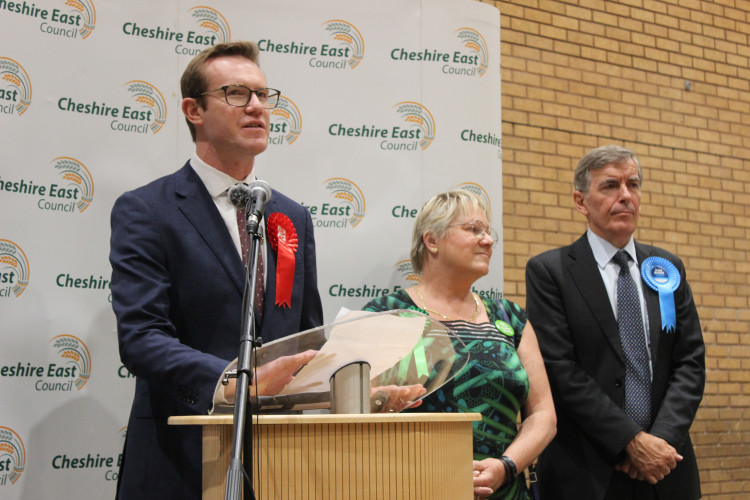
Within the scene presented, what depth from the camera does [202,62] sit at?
104 inches

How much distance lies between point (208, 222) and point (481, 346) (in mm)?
1209

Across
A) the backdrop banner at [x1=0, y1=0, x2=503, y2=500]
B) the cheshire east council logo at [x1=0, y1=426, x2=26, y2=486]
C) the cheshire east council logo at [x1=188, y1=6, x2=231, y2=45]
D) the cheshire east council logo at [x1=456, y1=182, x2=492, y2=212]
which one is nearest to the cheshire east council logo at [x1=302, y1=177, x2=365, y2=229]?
the backdrop banner at [x1=0, y1=0, x2=503, y2=500]

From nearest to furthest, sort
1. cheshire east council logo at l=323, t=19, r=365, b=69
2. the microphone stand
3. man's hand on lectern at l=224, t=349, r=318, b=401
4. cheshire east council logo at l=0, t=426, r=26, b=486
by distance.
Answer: the microphone stand, man's hand on lectern at l=224, t=349, r=318, b=401, cheshire east council logo at l=0, t=426, r=26, b=486, cheshire east council logo at l=323, t=19, r=365, b=69

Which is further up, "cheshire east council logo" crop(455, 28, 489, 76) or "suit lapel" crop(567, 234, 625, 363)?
"cheshire east council logo" crop(455, 28, 489, 76)

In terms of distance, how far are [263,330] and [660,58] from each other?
4638mm

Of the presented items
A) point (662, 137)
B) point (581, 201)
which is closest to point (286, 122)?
point (581, 201)

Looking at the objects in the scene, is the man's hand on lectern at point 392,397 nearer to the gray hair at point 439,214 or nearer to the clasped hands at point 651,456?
the gray hair at point 439,214

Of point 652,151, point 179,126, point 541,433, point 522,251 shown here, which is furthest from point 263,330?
point 652,151

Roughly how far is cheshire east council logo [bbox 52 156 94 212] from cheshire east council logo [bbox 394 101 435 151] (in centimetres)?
147

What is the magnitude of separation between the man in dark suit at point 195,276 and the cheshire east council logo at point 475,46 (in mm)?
1643

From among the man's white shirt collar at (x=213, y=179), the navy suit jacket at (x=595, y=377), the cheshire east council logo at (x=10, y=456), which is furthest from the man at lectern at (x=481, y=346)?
the cheshire east council logo at (x=10, y=456)

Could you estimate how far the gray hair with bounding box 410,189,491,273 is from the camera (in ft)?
10.9

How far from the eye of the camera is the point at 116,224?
2.39 meters

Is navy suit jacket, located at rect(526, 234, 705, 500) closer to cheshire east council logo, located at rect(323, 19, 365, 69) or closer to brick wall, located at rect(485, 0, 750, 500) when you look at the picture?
cheshire east council logo, located at rect(323, 19, 365, 69)
